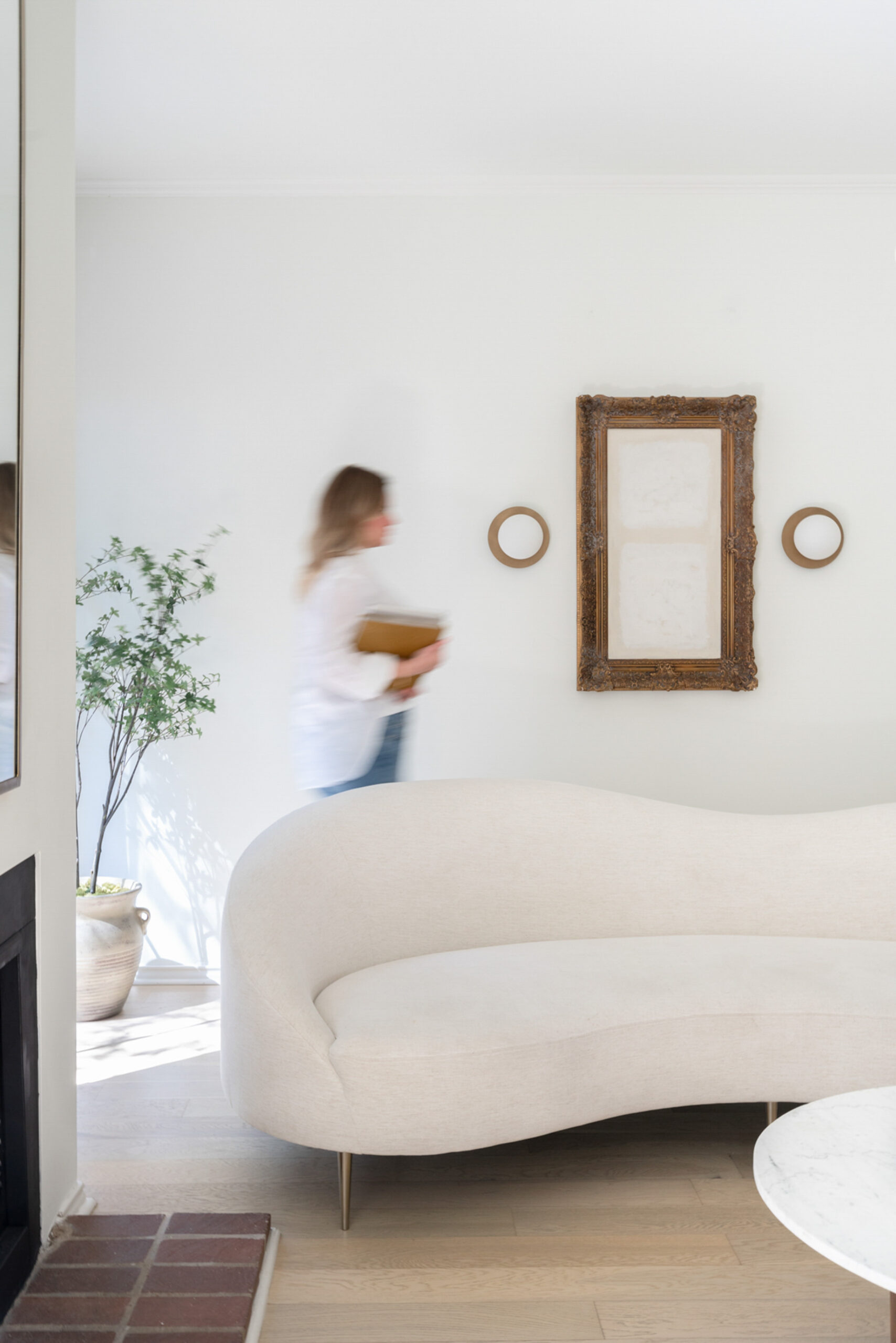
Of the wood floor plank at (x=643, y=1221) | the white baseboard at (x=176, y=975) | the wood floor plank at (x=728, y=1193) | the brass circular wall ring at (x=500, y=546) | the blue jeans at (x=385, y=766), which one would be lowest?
the wood floor plank at (x=643, y=1221)

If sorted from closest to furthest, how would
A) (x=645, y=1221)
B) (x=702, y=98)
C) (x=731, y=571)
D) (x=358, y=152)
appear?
(x=645, y=1221)
(x=702, y=98)
(x=358, y=152)
(x=731, y=571)

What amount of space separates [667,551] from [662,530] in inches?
3.0

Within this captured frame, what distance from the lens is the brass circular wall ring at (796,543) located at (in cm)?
355

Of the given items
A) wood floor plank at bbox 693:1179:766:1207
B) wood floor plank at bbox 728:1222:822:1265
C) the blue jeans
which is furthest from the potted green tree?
wood floor plank at bbox 728:1222:822:1265

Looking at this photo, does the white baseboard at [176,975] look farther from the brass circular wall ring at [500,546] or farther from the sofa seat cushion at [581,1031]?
the brass circular wall ring at [500,546]

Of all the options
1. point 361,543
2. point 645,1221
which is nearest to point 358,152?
point 361,543

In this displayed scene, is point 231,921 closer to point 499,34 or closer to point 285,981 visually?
point 285,981

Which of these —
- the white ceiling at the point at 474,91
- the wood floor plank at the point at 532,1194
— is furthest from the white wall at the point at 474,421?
the wood floor plank at the point at 532,1194

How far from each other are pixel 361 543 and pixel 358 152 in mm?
1291

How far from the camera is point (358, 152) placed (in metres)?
3.32

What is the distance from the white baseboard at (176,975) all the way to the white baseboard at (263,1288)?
1617mm

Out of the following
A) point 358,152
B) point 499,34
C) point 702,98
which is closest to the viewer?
point 499,34

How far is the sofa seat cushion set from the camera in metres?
2.03

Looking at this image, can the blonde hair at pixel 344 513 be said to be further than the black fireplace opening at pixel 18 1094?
Yes
